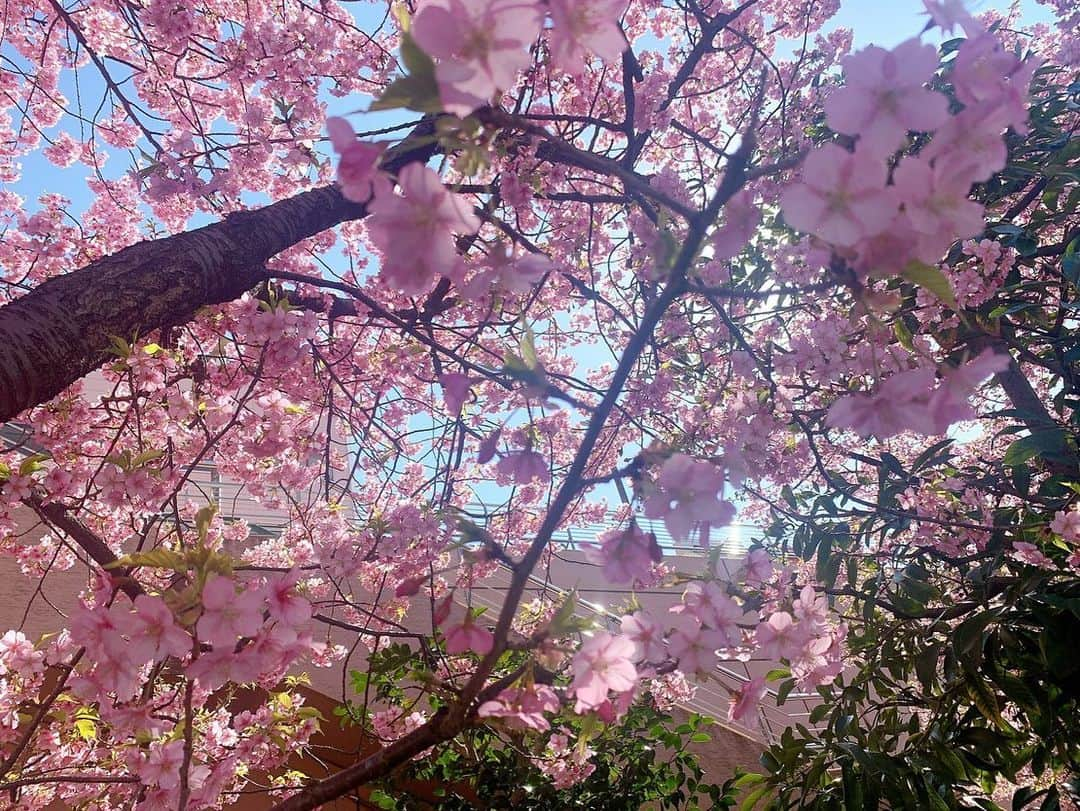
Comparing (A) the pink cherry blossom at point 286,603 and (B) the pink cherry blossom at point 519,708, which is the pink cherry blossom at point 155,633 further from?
(B) the pink cherry blossom at point 519,708

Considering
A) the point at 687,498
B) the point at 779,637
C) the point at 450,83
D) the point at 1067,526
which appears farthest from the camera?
the point at 1067,526

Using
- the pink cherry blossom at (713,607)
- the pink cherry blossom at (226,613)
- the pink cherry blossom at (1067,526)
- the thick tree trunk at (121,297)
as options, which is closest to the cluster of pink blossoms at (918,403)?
the pink cherry blossom at (713,607)

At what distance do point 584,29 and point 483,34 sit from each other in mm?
97

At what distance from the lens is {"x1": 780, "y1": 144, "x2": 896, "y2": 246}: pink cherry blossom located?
1.65 feet

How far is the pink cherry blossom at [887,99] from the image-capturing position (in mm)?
518

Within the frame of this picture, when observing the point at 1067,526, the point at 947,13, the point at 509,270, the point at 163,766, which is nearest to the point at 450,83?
the point at 509,270

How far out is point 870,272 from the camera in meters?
0.52

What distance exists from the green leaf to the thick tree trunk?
91 centimetres

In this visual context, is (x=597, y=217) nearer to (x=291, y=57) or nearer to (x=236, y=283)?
(x=291, y=57)

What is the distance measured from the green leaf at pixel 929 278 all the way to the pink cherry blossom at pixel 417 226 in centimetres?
35

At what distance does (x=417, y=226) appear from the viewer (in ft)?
1.76

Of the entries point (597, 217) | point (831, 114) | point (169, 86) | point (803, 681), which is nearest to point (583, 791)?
point (803, 681)

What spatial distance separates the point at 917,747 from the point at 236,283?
215 centimetres

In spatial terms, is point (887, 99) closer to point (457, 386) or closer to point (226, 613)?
point (457, 386)
